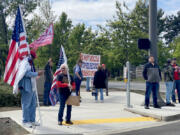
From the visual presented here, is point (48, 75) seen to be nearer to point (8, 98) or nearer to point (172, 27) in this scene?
point (8, 98)

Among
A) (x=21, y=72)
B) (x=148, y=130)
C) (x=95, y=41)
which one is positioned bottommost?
(x=148, y=130)

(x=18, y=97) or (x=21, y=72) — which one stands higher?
(x=21, y=72)

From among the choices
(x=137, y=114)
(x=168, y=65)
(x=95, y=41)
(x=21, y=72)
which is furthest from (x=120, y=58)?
(x=21, y=72)

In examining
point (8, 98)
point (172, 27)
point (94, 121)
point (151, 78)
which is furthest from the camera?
point (172, 27)

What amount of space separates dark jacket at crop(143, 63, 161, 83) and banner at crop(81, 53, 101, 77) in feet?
17.8

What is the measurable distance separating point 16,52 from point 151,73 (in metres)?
5.03

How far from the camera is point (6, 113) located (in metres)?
9.21

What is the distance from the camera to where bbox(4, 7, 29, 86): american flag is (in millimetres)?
7258

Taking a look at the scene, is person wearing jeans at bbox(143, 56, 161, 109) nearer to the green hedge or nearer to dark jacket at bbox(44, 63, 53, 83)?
dark jacket at bbox(44, 63, 53, 83)

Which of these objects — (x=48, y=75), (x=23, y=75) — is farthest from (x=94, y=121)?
(x=48, y=75)

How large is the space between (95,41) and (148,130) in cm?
3431

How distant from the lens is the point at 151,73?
403 inches

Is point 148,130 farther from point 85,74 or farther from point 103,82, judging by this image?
point 85,74

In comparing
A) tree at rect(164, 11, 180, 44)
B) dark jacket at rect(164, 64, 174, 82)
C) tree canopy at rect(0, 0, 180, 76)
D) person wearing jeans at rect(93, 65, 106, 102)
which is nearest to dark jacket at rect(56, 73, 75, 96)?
person wearing jeans at rect(93, 65, 106, 102)
